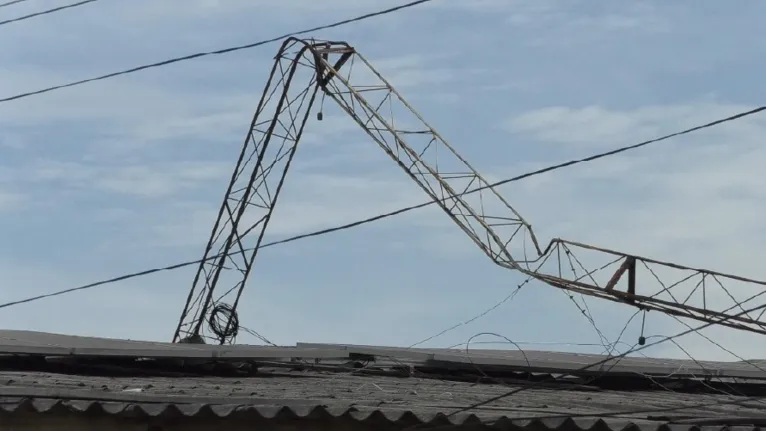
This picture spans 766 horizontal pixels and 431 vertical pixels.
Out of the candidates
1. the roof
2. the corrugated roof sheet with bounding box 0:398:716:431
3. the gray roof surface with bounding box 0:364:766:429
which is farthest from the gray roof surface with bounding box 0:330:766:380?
the corrugated roof sheet with bounding box 0:398:716:431

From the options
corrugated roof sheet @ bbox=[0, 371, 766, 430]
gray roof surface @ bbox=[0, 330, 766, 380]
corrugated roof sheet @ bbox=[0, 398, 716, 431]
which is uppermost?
gray roof surface @ bbox=[0, 330, 766, 380]

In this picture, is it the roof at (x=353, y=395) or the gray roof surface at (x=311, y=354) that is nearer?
the roof at (x=353, y=395)

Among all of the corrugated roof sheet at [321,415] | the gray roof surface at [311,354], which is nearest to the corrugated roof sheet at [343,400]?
the corrugated roof sheet at [321,415]

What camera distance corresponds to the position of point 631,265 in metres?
17.4

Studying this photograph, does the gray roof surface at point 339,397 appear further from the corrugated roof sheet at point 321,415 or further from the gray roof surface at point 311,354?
the gray roof surface at point 311,354

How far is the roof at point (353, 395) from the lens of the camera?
7.75 m

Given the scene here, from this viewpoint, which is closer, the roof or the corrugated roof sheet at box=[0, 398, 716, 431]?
the corrugated roof sheet at box=[0, 398, 716, 431]

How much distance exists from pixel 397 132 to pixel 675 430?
62.3ft

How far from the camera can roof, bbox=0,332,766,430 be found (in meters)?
7.75

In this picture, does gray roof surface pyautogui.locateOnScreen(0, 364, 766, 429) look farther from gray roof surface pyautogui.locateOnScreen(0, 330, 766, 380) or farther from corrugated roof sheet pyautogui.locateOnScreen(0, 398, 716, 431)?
gray roof surface pyautogui.locateOnScreen(0, 330, 766, 380)

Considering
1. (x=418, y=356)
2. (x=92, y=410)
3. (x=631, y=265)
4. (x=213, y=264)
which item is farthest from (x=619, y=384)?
(x=213, y=264)

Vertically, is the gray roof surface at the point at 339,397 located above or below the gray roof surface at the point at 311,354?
below

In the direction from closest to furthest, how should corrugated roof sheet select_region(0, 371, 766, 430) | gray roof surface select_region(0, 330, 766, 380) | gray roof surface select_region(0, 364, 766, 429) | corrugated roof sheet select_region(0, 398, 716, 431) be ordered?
corrugated roof sheet select_region(0, 398, 716, 431) → corrugated roof sheet select_region(0, 371, 766, 430) → gray roof surface select_region(0, 364, 766, 429) → gray roof surface select_region(0, 330, 766, 380)

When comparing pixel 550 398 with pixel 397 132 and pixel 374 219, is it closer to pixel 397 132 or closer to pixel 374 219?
pixel 374 219
